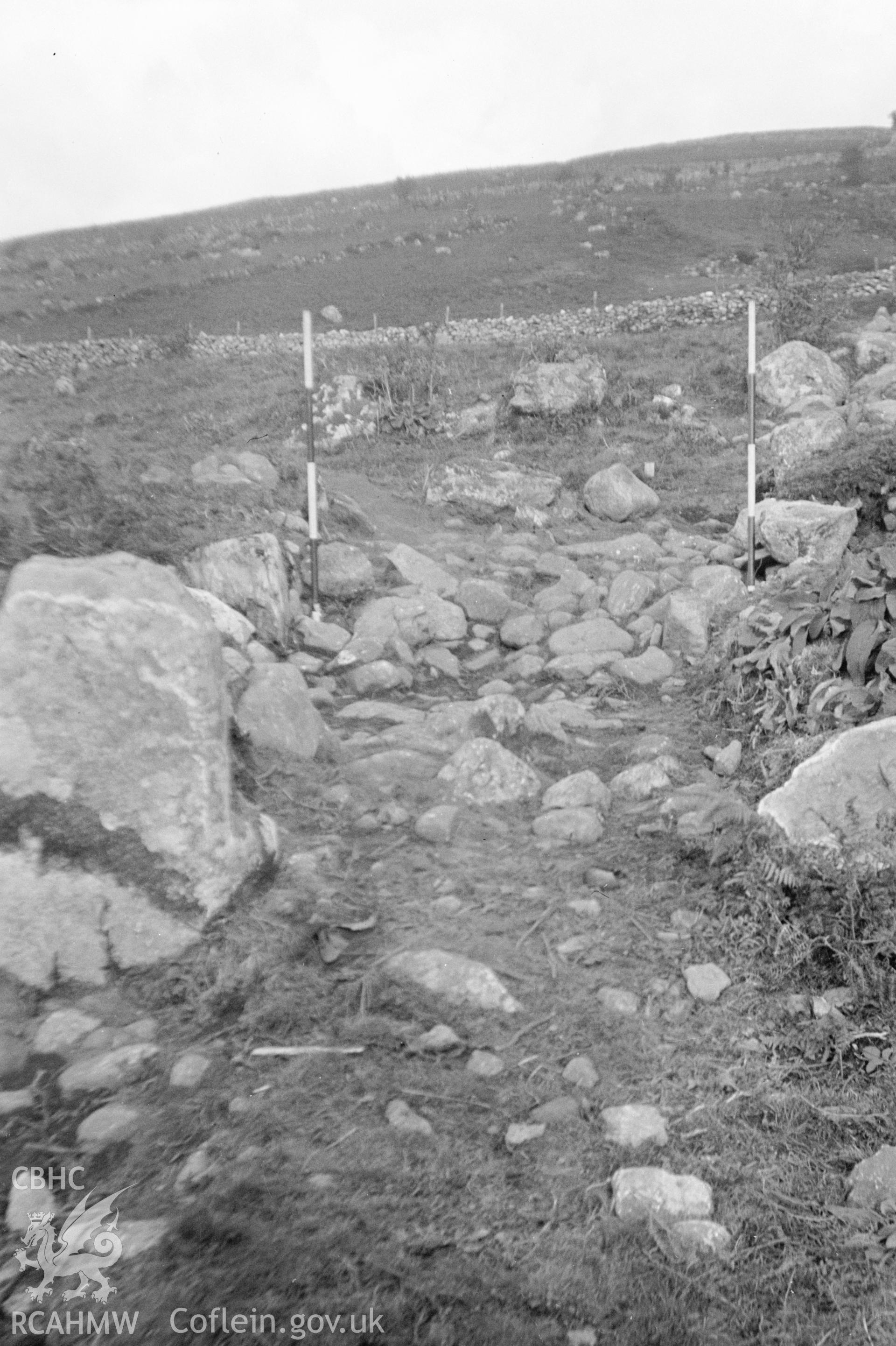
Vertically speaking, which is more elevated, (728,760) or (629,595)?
(629,595)

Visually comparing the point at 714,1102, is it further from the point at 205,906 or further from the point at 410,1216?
the point at 205,906

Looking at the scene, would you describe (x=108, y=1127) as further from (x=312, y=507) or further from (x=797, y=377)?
(x=797, y=377)

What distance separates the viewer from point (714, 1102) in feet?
8.45

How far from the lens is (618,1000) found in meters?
2.99

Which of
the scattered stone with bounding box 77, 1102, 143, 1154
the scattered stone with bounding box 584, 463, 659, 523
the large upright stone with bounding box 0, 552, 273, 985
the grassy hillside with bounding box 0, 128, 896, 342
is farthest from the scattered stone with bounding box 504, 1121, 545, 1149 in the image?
the grassy hillside with bounding box 0, 128, 896, 342

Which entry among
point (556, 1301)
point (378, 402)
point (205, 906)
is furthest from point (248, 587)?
point (378, 402)

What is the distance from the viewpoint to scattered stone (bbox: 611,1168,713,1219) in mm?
2207

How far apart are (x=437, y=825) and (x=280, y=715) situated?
91 cm

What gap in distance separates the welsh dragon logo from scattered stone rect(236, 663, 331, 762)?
227 centimetres

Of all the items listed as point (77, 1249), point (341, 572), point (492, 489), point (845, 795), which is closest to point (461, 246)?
point (492, 489)

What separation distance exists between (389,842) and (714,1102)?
5.43 feet

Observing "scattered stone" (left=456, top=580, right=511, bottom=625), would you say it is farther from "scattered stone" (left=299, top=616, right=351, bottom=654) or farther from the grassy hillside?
the grassy hillside

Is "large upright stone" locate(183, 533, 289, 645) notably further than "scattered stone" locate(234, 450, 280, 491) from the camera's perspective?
No

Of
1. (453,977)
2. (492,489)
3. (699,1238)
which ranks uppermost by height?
(492,489)
